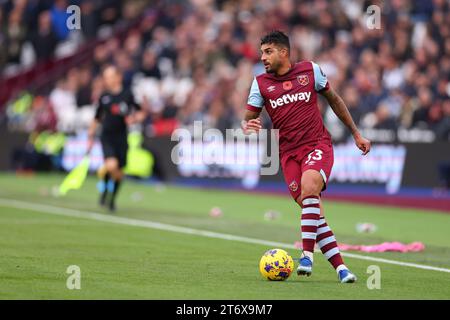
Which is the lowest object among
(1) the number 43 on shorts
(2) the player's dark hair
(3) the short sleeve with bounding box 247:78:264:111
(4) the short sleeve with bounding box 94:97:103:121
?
(1) the number 43 on shorts

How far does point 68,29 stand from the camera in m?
34.2

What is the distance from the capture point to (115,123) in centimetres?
2039

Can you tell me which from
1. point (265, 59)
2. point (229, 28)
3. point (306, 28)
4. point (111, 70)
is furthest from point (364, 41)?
point (265, 59)

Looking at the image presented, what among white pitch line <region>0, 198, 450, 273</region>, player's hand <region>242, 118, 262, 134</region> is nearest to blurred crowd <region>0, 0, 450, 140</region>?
white pitch line <region>0, 198, 450, 273</region>

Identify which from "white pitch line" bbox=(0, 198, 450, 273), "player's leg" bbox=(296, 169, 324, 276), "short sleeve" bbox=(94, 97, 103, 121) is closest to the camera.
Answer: "player's leg" bbox=(296, 169, 324, 276)

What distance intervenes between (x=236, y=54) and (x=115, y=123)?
9.39 m

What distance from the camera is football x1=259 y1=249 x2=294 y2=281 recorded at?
35.9ft

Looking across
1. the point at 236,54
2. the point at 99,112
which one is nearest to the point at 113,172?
the point at 99,112

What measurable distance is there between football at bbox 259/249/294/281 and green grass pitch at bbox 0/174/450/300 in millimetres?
123

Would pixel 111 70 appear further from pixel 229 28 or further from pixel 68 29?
pixel 68 29

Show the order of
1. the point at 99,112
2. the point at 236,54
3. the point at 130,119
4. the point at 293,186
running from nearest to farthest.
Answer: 1. the point at 293,186
2. the point at 99,112
3. the point at 130,119
4. the point at 236,54

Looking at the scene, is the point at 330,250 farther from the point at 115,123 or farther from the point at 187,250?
the point at 115,123

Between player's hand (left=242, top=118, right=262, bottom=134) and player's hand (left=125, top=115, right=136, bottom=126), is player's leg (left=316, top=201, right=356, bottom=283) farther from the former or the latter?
player's hand (left=125, top=115, right=136, bottom=126)

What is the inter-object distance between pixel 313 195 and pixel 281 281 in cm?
88
